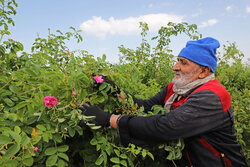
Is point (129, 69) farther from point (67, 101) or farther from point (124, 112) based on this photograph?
point (67, 101)

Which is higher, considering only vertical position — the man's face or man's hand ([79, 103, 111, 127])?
the man's face

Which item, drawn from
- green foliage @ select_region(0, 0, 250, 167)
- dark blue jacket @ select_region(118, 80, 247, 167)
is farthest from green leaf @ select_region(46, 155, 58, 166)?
dark blue jacket @ select_region(118, 80, 247, 167)

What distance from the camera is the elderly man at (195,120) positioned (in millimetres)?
1601

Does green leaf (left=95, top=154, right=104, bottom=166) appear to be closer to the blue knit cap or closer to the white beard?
the white beard

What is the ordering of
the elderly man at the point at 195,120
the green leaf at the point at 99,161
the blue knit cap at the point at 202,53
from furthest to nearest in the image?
the blue knit cap at the point at 202,53 → the elderly man at the point at 195,120 → the green leaf at the point at 99,161

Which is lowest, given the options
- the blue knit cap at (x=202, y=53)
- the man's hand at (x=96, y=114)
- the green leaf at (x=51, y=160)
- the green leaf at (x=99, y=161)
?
the green leaf at (x=99, y=161)

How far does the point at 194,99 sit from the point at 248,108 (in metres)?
2.43

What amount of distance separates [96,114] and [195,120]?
2.52 feet

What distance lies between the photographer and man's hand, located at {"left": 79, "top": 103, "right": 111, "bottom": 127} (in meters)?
1.51

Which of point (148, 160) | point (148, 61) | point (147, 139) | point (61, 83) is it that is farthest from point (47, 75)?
point (148, 61)

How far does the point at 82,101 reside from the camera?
1.50 meters

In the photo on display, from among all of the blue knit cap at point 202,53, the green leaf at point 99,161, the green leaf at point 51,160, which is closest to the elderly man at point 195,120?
the blue knit cap at point 202,53

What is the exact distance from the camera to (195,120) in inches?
64.3

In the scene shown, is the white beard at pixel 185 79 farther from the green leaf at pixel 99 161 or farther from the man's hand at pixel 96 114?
the green leaf at pixel 99 161
